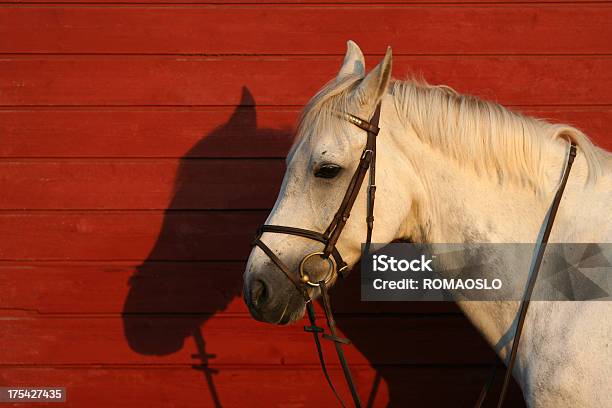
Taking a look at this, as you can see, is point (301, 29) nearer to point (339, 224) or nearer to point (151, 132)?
point (151, 132)

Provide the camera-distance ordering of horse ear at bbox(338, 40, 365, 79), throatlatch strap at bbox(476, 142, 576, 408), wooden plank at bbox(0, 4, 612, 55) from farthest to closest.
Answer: wooden plank at bbox(0, 4, 612, 55)
horse ear at bbox(338, 40, 365, 79)
throatlatch strap at bbox(476, 142, 576, 408)

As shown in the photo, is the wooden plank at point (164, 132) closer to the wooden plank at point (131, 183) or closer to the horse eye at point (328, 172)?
the wooden plank at point (131, 183)

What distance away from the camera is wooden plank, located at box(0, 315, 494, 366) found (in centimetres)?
295

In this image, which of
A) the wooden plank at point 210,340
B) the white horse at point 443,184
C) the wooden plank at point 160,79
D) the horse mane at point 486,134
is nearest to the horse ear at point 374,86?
the white horse at point 443,184

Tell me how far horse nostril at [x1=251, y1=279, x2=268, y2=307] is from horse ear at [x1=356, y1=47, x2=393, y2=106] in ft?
2.25

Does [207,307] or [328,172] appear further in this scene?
[207,307]

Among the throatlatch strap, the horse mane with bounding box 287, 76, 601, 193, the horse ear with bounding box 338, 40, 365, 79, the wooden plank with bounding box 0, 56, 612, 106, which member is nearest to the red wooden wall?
the wooden plank with bounding box 0, 56, 612, 106

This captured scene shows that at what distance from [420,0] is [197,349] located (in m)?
2.08

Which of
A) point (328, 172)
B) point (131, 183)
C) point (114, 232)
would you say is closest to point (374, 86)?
point (328, 172)

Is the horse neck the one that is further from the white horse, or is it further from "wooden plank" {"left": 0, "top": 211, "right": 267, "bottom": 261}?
"wooden plank" {"left": 0, "top": 211, "right": 267, "bottom": 261}

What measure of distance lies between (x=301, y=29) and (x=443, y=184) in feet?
4.48

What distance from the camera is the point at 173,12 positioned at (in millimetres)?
2949

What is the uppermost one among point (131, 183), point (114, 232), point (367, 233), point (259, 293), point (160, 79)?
point (160, 79)

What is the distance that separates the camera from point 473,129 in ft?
6.38
